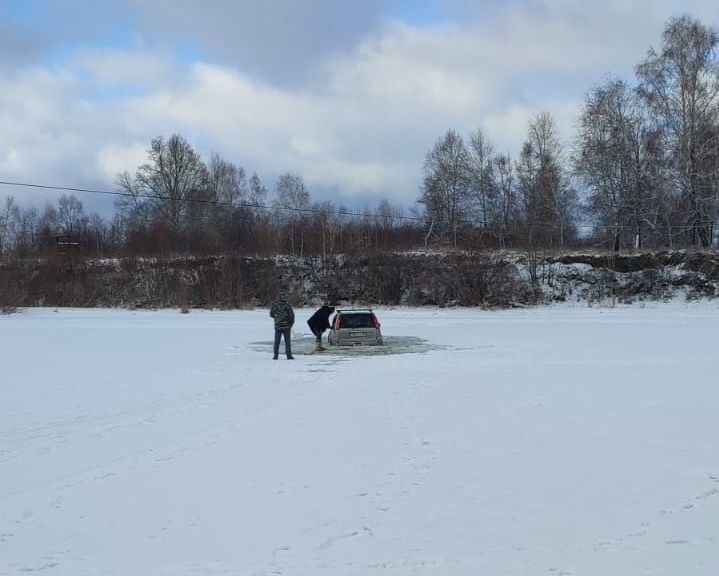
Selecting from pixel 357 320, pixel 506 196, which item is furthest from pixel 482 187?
pixel 357 320

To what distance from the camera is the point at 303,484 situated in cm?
691

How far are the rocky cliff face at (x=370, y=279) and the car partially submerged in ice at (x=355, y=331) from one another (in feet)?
65.4

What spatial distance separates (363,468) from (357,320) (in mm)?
15485

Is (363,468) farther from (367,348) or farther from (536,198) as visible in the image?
(536,198)

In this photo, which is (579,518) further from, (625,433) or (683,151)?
(683,151)

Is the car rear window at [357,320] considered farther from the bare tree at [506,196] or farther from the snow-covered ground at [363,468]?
the bare tree at [506,196]

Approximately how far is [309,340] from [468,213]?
42.5 m

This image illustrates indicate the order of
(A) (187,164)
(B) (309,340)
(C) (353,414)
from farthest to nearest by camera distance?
(A) (187,164) → (B) (309,340) → (C) (353,414)

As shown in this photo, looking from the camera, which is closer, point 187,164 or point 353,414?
point 353,414

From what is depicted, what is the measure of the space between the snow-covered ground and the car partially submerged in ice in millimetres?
4990

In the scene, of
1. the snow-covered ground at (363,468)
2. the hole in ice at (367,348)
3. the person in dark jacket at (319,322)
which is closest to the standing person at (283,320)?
the snow-covered ground at (363,468)

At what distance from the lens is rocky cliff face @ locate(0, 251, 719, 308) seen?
42.5 m

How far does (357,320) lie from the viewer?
22922 millimetres

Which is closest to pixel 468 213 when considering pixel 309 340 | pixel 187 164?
pixel 187 164
